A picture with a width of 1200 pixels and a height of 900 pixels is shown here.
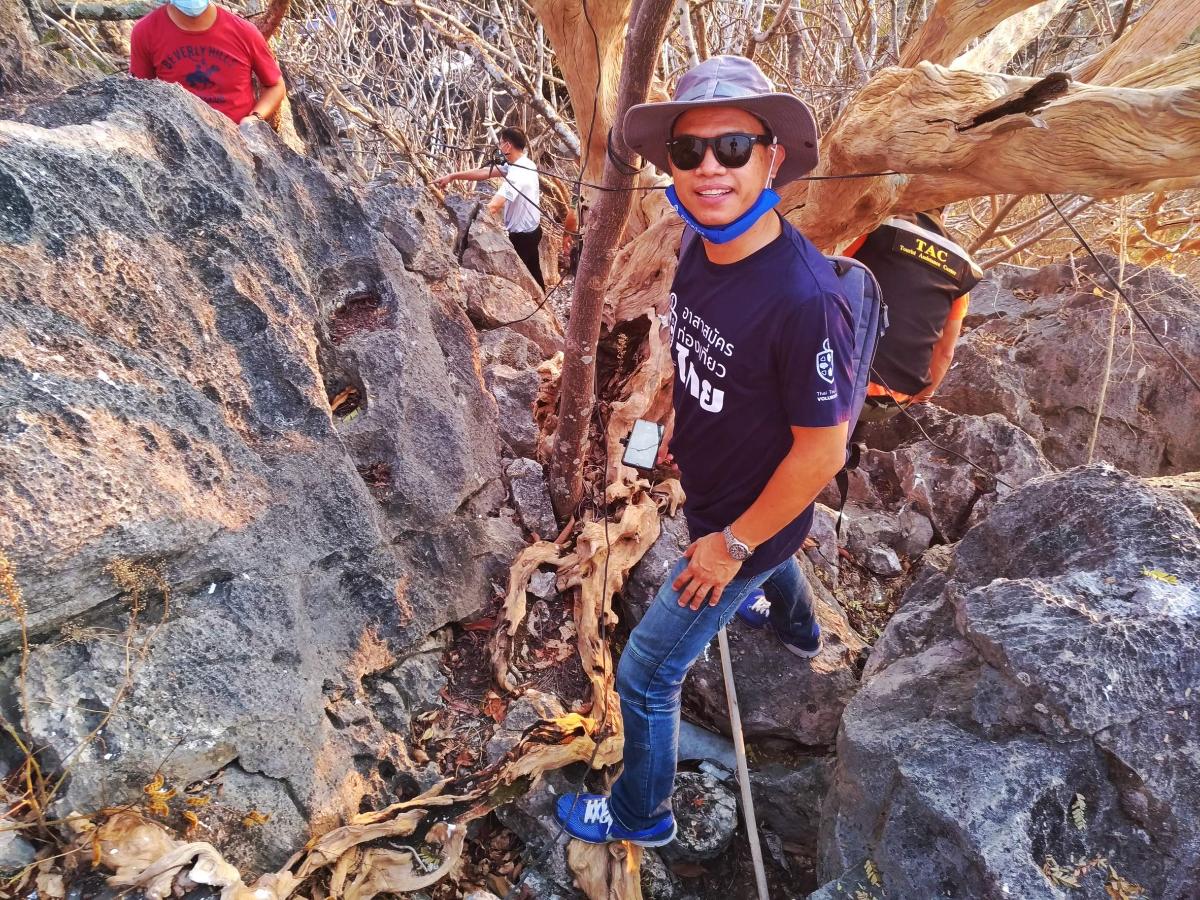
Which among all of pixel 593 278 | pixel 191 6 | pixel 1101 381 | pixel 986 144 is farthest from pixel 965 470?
pixel 191 6

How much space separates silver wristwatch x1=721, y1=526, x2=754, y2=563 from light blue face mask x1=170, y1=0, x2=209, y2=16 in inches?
144

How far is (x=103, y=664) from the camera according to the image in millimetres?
1800

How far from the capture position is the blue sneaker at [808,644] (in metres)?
2.88

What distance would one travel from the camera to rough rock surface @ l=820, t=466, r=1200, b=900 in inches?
69.8

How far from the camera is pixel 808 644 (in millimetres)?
2898

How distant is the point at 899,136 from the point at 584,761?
2831 mm

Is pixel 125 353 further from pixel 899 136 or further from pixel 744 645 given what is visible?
pixel 899 136

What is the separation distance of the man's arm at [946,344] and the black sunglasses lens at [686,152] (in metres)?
1.68

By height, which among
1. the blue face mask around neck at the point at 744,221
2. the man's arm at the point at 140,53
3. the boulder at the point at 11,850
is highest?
the man's arm at the point at 140,53

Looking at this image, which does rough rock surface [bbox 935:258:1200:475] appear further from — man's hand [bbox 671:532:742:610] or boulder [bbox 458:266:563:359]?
man's hand [bbox 671:532:742:610]

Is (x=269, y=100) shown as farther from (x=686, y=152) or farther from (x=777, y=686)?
(x=777, y=686)

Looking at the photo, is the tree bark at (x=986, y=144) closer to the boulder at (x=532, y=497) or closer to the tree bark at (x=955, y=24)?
Result: the tree bark at (x=955, y=24)

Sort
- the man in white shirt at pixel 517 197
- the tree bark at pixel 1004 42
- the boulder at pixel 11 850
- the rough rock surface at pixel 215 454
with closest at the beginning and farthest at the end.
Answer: the boulder at pixel 11 850 → the rough rock surface at pixel 215 454 → the tree bark at pixel 1004 42 → the man in white shirt at pixel 517 197

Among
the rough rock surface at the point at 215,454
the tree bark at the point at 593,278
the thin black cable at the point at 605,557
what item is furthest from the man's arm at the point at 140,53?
the tree bark at the point at 593,278
